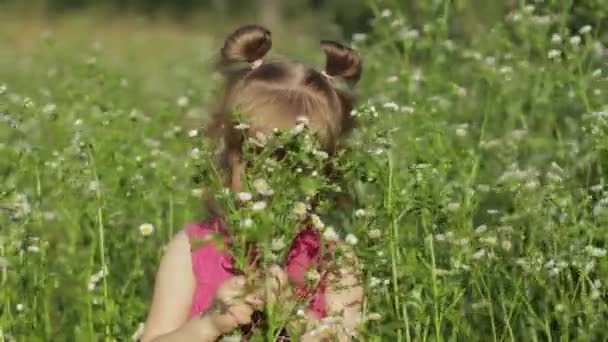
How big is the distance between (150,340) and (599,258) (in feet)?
3.20

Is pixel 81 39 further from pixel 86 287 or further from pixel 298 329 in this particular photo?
pixel 298 329

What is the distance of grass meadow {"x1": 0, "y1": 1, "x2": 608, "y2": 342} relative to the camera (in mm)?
2686

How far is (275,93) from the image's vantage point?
2.72 metres

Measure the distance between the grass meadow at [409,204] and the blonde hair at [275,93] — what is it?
93 mm

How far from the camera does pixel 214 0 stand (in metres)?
28.9

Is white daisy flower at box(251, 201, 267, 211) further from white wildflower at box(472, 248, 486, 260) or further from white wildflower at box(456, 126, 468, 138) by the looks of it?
white wildflower at box(456, 126, 468, 138)

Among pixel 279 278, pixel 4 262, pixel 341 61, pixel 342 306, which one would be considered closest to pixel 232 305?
pixel 279 278

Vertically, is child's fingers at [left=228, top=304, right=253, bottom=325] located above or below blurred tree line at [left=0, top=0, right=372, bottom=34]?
below

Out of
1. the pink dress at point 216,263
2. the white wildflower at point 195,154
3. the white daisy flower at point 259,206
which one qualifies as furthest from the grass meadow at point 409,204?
the white daisy flower at point 259,206

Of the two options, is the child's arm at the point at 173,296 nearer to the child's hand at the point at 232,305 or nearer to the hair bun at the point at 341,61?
the child's hand at the point at 232,305

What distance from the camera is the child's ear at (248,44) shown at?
2.92m

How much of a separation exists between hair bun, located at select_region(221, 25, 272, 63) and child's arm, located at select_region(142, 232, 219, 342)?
16.7 inches

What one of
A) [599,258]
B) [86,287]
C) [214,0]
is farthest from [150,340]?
[214,0]

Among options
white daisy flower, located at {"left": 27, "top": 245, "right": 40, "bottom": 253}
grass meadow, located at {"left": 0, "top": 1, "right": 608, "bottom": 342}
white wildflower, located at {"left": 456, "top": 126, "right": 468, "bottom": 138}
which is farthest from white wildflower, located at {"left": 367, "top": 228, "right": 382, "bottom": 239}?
white wildflower, located at {"left": 456, "top": 126, "right": 468, "bottom": 138}
